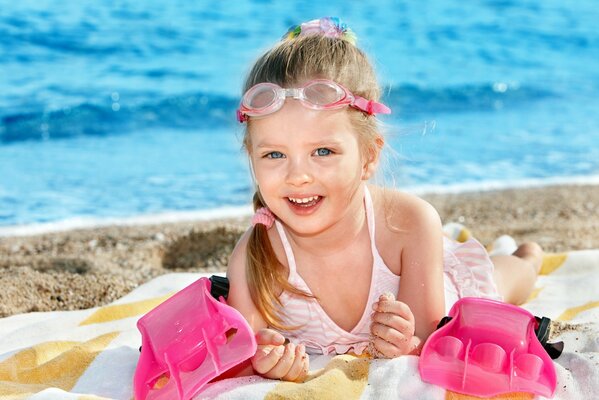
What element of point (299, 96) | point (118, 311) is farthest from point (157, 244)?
point (299, 96)

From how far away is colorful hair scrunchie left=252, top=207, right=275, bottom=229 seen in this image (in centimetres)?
285

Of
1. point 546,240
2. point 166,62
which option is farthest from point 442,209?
point 166,62

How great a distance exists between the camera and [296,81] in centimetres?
265

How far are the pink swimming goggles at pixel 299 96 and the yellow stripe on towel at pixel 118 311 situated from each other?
1115 mm

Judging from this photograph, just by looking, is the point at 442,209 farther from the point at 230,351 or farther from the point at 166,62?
the point at 166,62

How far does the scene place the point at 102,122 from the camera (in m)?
8.53

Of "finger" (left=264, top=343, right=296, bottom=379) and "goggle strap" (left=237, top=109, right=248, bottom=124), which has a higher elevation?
"goggle strap" (left=237, top=109, right=248, bottom=124)

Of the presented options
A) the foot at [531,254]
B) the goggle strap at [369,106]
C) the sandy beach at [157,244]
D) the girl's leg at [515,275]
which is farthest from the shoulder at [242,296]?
the foot at [531,254]

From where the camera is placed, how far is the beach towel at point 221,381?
243 cm

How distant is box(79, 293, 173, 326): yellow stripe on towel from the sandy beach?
0.31m

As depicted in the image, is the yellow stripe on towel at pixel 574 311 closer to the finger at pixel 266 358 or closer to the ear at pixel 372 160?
the ear at pixel 372 160

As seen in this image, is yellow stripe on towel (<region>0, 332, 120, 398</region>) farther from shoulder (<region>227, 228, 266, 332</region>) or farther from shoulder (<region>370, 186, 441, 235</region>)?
shoulder (<region>370, 186, 441, 235</region>)

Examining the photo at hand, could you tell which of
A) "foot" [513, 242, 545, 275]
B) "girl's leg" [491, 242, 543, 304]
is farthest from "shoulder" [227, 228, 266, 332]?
"foot" [513, 242, 545, 275]

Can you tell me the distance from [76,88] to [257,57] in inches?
273
